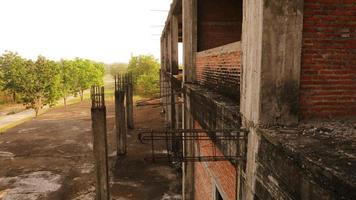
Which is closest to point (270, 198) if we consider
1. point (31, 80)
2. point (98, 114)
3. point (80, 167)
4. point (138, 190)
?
point (98, 114)

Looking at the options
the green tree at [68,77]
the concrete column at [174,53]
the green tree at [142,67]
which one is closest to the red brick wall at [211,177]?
the concrete column at [174,53]

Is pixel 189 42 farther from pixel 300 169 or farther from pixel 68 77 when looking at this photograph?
pixel 68 77

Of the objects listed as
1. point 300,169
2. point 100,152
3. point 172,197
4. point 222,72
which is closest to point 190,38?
point 222,72

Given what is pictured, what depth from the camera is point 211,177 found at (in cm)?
697

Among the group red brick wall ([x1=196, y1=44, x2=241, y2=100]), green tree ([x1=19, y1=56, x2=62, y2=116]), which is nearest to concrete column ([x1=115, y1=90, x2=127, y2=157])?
red brick wall ([x1=196, y1=44, x2=241, y2=100])

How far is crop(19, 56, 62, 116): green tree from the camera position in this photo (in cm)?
3291

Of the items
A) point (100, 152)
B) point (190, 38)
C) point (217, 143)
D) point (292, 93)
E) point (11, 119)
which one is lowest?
point (11, 119)

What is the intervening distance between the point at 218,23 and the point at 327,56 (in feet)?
17.6

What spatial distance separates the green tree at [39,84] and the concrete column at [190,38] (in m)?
29.7

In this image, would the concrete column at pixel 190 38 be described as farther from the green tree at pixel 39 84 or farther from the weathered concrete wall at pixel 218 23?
the green tree at pixel 39 84

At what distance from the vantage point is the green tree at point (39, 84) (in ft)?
108

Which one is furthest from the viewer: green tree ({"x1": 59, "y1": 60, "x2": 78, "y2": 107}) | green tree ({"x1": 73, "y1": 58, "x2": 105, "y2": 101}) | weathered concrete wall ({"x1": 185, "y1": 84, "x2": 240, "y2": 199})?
green tree ({"x1": 73, "y1": 58, "x2": 105, "y2": 101})

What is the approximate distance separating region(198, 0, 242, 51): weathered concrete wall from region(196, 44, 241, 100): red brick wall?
889mm

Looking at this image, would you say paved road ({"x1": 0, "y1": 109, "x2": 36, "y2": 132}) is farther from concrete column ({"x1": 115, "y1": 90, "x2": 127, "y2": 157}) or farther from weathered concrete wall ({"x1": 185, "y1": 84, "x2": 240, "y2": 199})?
weathered concrete wall ({"x1": 185, "y1": 84, "x2": 240, "y2": 199})
